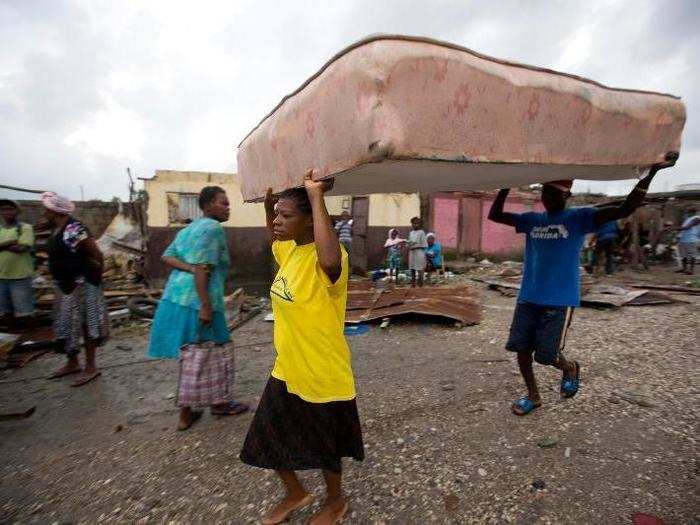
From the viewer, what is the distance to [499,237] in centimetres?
1448

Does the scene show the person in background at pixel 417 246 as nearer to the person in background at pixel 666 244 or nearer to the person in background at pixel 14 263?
the person in background at pixel 14 263

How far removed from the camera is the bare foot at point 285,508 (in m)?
1.94

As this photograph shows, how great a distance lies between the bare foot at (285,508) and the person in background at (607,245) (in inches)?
428

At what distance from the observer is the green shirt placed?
465 cm

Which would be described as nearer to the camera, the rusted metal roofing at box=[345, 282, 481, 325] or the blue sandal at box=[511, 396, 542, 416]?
the blue sandal at box=[511, 396, 542, 416]

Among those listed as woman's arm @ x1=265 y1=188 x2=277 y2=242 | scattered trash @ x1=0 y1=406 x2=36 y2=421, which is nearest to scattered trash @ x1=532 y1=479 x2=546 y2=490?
Answer: woman's arm @ x1=265 y1=188 x2=277 y2=242

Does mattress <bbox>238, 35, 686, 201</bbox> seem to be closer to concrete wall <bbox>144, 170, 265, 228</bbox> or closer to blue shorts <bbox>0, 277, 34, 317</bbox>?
blue shorts <bbox>0, 277, 34, 317</bbox>

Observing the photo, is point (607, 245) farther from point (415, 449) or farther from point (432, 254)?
point (415, 449)

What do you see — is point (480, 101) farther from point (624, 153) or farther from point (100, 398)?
point (100, 398)

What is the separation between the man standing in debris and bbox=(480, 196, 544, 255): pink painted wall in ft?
38.8

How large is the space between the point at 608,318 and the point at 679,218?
12.7 m

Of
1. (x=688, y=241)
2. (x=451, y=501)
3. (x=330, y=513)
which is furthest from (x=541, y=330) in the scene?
(x=688, y=241)

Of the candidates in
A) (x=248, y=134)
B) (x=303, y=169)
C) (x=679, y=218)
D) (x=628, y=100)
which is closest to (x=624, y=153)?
(x=628, y=100)

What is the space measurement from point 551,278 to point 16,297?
603cm
